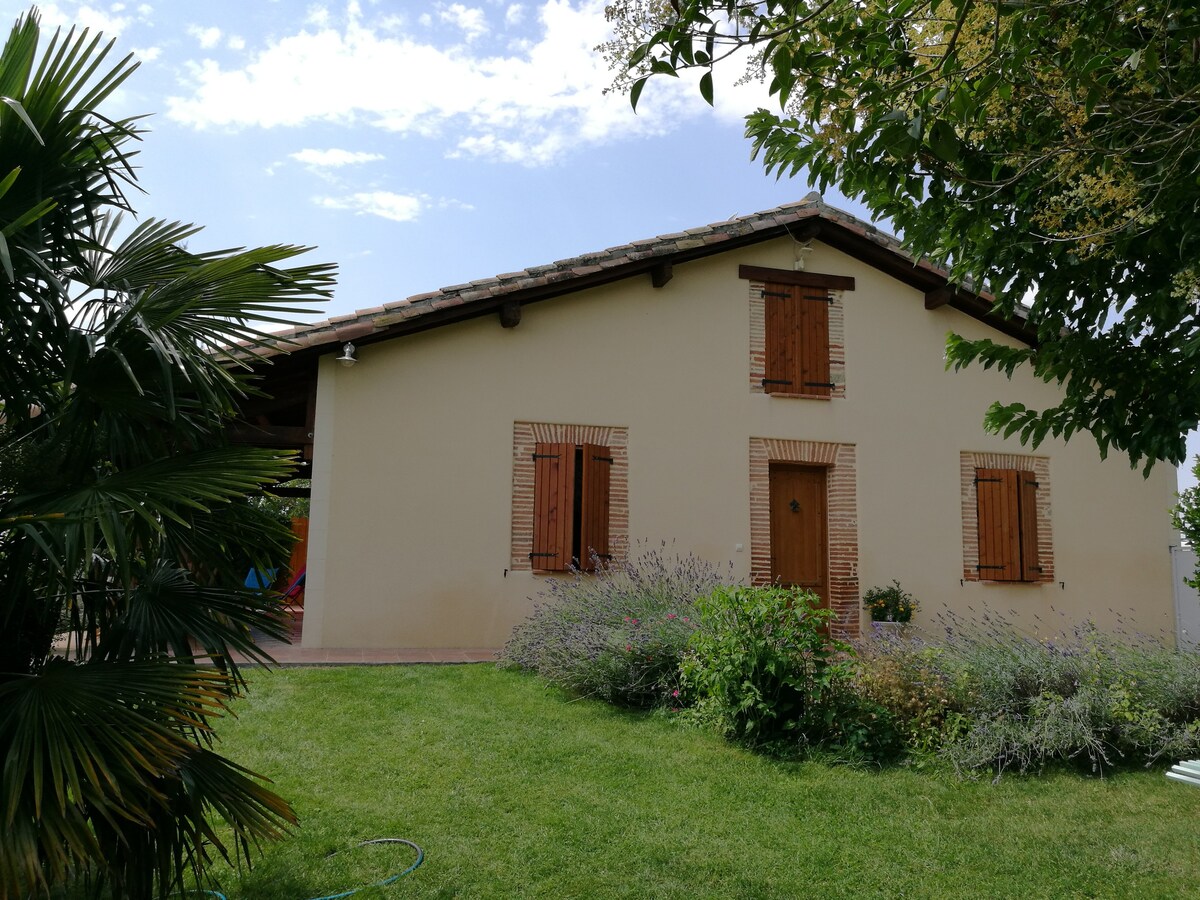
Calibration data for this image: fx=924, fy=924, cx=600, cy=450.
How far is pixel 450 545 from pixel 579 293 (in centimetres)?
305

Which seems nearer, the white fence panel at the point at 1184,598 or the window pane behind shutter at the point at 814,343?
the window pane behind shutter at the point at 814,343

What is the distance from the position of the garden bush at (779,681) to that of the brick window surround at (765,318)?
532 centimetres

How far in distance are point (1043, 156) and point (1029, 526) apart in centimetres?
878

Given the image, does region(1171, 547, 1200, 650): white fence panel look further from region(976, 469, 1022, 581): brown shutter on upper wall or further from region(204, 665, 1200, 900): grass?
region(204, 665, 1200, 900): grass

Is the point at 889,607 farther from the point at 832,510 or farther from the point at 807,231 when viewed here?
the point at 807,231

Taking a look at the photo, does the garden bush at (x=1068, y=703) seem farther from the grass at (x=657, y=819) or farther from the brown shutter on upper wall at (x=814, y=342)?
the brown shutter on upper wall at (x=814, y=342)

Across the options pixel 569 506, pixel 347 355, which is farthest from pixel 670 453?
pixel 347 355

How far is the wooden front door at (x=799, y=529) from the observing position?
416 inches

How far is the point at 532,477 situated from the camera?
9578mm

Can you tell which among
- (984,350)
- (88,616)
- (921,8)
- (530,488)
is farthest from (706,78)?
(530,488)

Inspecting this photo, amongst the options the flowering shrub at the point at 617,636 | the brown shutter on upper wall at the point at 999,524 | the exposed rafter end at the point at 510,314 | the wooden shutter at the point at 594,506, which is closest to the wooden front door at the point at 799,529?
the flowering shrub at the point at 617,636

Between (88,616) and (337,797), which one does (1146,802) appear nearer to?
(337,797)

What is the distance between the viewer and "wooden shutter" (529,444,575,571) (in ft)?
31.1

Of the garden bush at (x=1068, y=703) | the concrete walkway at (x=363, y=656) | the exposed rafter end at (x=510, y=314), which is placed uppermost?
the exposed rafter end at (x=510, y=314)
